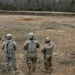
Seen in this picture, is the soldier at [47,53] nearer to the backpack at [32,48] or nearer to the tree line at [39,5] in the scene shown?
the backpack at [32,48]

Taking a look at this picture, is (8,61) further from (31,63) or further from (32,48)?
(32,48)

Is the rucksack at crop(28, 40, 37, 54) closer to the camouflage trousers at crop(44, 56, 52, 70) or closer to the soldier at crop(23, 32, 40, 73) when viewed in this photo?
the soldier at crop(23, 32, 40, 73)

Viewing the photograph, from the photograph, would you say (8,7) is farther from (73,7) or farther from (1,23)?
(1,23)

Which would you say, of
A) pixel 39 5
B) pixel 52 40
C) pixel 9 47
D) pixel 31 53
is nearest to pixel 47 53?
pixel 31 53

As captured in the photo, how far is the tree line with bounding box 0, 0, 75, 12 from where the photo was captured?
3397 centimetres

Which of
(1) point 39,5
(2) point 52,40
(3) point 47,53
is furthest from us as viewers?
(1) point 39,5

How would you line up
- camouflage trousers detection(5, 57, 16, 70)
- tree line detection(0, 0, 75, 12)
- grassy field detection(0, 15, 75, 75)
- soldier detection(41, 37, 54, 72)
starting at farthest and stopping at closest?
tree line detection(0, 0, 75, 12) → grassy field detection(0, 15, 75, 75) → soldier detection(41, 37, 54, 72) → camouflage trousers detection(5, 57, 16, 70)

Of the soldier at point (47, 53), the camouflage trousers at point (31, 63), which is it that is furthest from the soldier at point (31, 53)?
the soldier at point (47, 53)

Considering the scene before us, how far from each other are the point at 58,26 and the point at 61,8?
1213 cm

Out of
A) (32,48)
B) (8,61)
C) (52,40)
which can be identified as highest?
(32,48)

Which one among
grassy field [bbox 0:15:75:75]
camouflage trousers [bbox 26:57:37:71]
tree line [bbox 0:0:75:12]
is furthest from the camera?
tree line [bbox 0:0:75:12]

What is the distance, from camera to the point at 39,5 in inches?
1407

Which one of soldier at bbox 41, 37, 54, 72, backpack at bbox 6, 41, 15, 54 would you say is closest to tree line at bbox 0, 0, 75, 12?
soldier at bbox 41, 37, 54, 72

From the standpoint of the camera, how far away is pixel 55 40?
17.1 m
